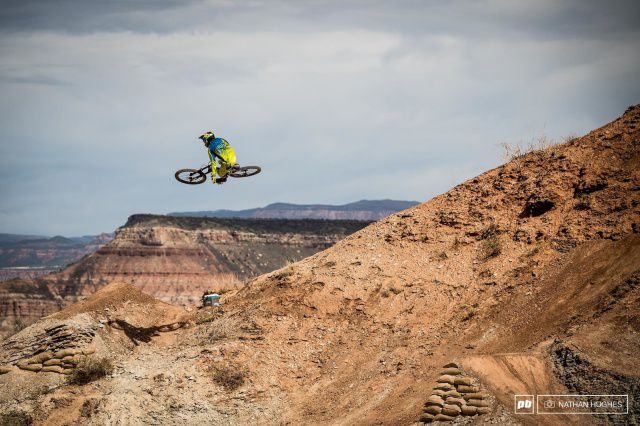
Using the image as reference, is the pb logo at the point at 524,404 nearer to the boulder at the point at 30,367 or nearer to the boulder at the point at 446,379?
the boulder at the point at 446,379

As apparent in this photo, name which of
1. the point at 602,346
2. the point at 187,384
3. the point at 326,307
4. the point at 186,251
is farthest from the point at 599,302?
the point at 186,251

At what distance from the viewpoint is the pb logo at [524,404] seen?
15.7 metres

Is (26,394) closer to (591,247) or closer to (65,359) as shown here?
(65,359)

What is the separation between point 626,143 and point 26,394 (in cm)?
2199

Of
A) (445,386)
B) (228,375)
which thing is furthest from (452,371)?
Answer: (228,375)

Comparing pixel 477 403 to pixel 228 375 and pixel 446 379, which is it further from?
pixel 228 375

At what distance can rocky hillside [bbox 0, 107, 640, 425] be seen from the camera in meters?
17.2

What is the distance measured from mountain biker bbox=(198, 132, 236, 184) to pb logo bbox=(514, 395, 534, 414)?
505 inches

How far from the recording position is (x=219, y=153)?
79.6 ft

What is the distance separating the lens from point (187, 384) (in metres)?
21.8

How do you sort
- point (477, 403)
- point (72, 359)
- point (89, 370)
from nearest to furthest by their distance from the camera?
point (477, 403)
point (89, 370)
point (72, 359)

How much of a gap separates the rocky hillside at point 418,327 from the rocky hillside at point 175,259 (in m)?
76.5

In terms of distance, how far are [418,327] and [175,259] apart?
96588 millimetres

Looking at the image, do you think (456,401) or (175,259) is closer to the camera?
(456,401)
